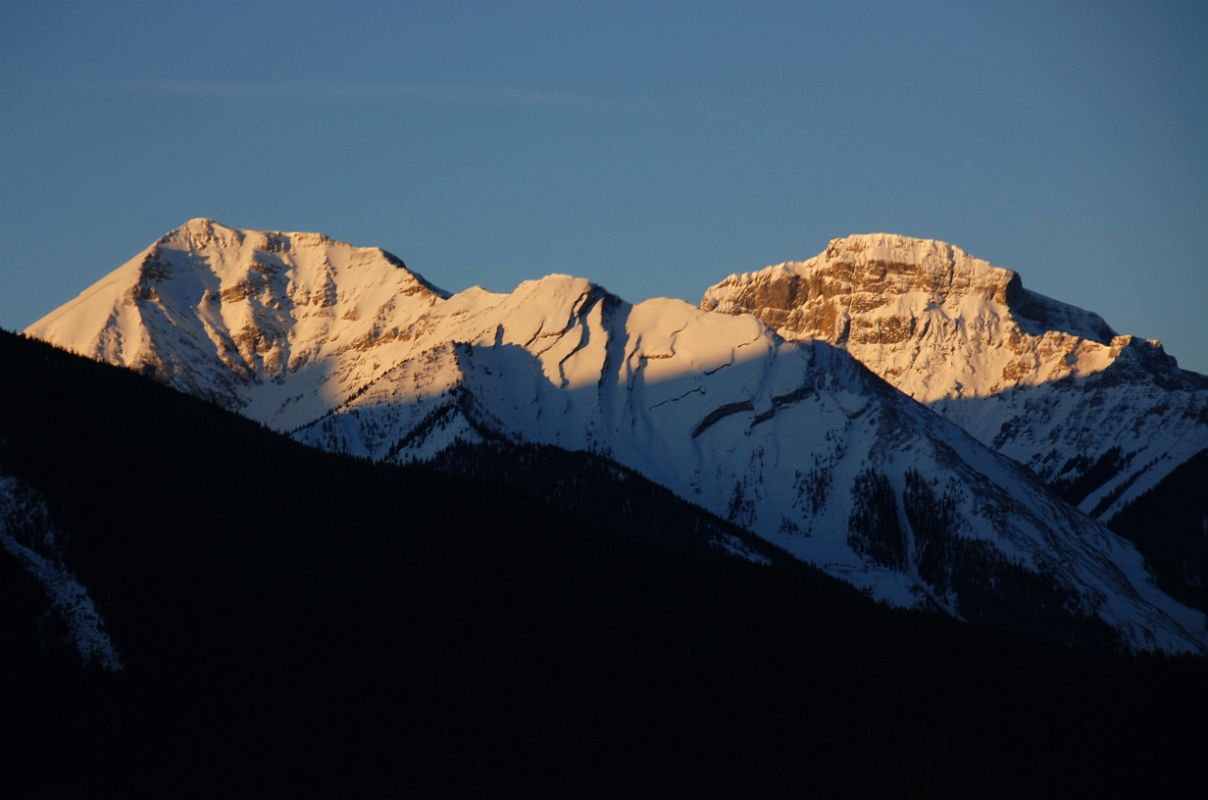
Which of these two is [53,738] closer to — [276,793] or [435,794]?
[276,793]

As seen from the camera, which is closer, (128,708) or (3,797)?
(3,797)

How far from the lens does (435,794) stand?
653 feet

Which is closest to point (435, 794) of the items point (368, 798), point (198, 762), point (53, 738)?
point (368, 798)

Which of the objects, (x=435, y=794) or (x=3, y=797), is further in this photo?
(x=435, y=794)

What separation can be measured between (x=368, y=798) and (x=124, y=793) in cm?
2183

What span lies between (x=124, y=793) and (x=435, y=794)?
28408mm

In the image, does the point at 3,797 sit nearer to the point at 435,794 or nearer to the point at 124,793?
the point at 124,793

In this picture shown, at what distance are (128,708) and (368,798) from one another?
2381 centimetres

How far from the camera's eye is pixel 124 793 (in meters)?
188

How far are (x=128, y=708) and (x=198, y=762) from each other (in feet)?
32.6

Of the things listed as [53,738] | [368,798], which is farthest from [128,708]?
[368,798]

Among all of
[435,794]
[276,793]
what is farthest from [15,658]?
[435,794]

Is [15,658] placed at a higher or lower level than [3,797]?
higher

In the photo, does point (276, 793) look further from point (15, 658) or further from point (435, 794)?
point (15, 658)
